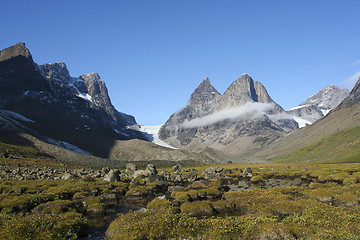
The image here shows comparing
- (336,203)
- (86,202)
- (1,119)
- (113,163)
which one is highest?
(1,119)

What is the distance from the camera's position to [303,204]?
33.8 metres

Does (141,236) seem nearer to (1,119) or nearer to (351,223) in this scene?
(351,223)

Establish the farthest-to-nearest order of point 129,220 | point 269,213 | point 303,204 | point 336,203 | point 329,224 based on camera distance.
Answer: point 336,203, point 303,204, point 269,213, point 129,220, point 329,224

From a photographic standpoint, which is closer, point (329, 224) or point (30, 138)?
point (329, 224)

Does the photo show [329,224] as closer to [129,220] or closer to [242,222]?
[242,222]

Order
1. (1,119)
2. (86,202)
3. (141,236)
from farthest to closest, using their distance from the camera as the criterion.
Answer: (1,119)
(86,202)
(141,236)

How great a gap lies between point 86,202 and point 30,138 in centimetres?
17072

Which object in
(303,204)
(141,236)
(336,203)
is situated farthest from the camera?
(336,203)

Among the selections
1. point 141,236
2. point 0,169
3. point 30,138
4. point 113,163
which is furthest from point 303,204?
point 30,138

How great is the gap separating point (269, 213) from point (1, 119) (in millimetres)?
223770

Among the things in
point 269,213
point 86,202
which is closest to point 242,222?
point 269,213

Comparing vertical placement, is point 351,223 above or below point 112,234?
above

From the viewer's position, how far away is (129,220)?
2708 cm

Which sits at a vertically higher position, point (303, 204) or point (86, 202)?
point (303, 204)
